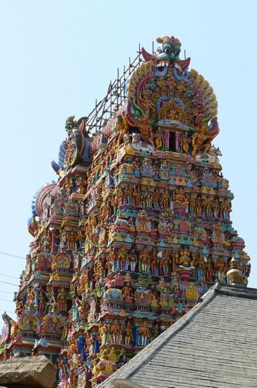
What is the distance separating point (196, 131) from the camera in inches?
1556

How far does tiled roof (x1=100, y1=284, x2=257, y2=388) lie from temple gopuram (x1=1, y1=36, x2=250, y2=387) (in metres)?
18.4

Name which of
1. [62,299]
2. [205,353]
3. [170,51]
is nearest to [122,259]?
[62,299]

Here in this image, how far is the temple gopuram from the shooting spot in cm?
3494

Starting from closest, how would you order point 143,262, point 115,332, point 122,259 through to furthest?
point 115,332, point 122,259, point 143,262

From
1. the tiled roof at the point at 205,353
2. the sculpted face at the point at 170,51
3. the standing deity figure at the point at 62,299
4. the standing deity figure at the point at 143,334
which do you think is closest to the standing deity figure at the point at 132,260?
the standing deity figure at the point at 143,334

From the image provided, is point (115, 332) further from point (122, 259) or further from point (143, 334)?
point (122, 259)

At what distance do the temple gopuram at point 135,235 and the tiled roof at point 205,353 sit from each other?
1835cm

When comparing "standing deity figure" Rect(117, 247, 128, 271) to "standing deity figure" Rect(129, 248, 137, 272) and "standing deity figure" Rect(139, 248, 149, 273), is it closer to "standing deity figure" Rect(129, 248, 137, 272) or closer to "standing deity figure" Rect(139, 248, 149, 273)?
"standing deity figure" Rect(129, 248, 137, 272)

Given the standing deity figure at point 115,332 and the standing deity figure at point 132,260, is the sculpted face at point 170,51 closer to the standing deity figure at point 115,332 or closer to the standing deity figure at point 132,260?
the standing deity figure at point 132,260

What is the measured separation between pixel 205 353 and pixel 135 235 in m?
23.3

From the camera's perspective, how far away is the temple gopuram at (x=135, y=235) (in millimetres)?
34938

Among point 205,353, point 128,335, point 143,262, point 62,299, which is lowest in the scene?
point 205,353

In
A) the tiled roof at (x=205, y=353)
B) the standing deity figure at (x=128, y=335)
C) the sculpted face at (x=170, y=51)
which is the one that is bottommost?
the tiled roof at (x=205, y=353)

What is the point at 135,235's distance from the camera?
36.3m
